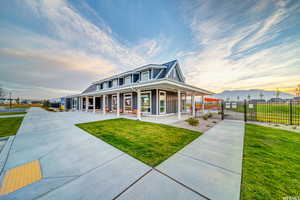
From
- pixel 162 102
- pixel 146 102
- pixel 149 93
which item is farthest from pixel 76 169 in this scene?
pixel 162 102

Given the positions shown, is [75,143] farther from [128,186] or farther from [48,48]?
[48,48]

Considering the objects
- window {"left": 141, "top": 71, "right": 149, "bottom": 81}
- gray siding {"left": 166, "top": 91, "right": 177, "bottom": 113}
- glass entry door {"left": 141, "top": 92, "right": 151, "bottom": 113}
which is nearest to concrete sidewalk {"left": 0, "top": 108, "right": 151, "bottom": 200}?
glass entry door {"left": 141, "top": 92, "right": 151, "bottom": 113}

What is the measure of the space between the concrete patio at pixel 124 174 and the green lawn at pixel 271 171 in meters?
0.17

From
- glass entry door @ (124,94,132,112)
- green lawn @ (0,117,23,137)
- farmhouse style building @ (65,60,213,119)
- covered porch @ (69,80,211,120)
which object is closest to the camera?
green lawn @ (0,117,23,137)

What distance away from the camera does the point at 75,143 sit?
11.9ft

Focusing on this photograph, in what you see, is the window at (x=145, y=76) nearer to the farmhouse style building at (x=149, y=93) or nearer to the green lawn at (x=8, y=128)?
the farmhouse style building at (x=149, y=93)

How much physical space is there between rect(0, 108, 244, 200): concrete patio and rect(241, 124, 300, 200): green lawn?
0.17 meters

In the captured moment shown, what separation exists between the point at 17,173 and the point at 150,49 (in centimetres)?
1242

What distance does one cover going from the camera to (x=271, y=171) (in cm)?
208

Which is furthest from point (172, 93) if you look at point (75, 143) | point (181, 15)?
point (75, 143)

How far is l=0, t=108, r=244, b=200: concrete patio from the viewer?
156 centimetres

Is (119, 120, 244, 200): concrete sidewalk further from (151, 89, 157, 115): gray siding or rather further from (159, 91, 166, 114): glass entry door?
(159, 91, 166, 114): glass entry door

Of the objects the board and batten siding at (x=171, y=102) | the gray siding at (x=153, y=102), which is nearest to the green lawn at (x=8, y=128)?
the gray siding at (x=153, y=102)

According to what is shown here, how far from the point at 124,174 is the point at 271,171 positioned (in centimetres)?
317
